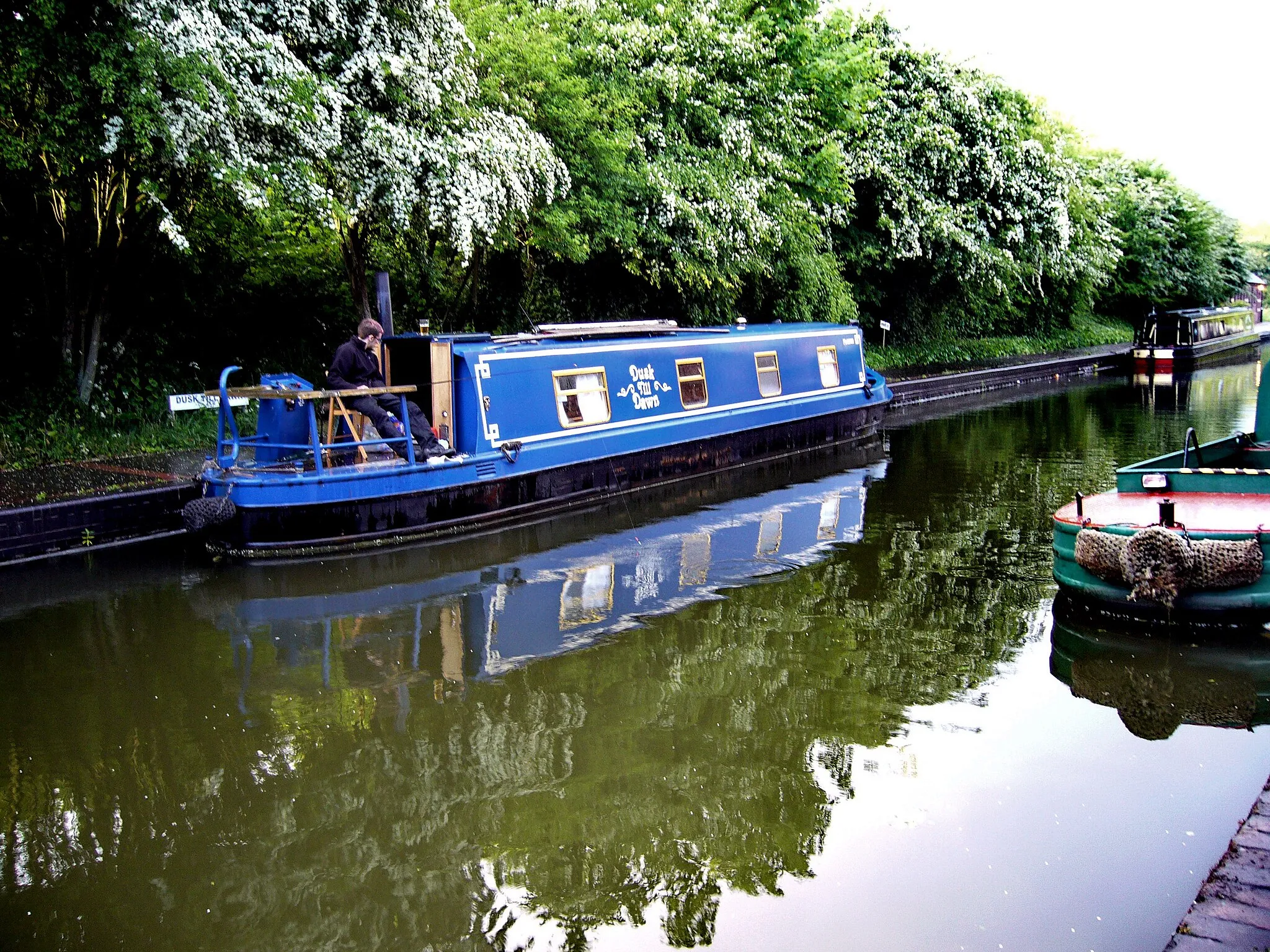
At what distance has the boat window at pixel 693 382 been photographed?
1334 cm

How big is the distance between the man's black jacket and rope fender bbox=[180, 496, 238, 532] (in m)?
1.46

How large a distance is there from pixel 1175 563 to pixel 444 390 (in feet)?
22.2

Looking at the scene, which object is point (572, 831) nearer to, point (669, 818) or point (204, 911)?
point (669, 818)

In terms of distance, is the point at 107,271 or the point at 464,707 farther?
the point at 107,271

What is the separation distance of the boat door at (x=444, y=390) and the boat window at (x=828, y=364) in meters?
6.72

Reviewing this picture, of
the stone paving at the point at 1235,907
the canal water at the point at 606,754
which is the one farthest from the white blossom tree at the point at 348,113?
the stone paving at the point at 1235,907

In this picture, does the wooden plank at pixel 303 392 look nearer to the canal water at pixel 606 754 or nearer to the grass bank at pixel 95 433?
the canal water at pixel 606 754

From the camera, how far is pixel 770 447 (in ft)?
48.3

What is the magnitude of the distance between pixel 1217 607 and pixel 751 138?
11714 millimetres

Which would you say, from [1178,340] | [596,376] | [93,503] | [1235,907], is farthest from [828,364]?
[1178,340]

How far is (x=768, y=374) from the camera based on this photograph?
14922 millimetres

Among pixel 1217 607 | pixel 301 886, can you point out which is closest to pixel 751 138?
pixel 1217 607

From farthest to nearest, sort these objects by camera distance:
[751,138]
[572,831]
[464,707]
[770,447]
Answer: [751,138] → [770,447] → [464,707] → [572,831]

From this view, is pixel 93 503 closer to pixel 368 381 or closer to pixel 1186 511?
pixel 368 381
